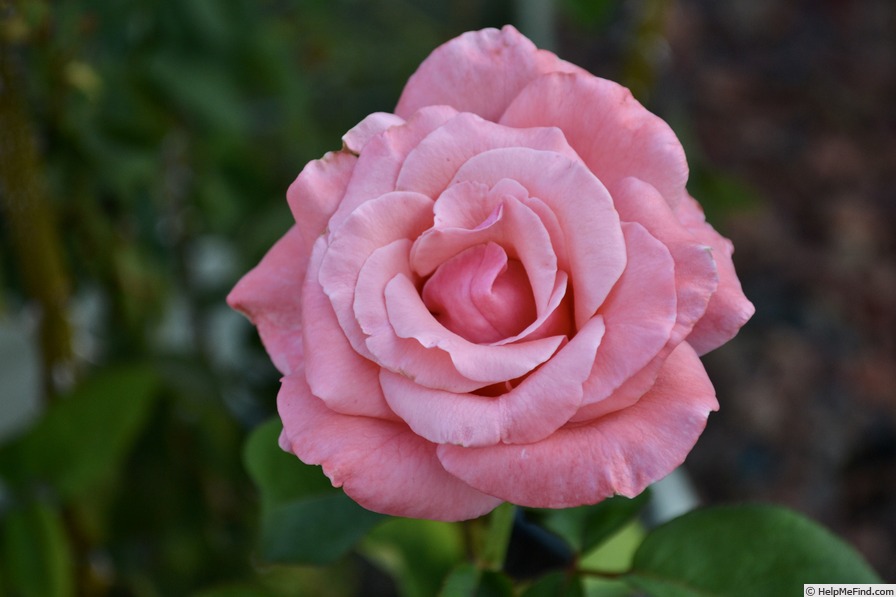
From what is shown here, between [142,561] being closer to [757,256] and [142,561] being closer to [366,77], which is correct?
[366,77]

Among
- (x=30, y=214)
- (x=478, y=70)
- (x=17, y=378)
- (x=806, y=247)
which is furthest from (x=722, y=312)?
(x=806, y=247)

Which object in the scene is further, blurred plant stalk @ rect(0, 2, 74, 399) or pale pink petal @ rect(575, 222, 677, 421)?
blurred plant stalk @ rect(0, 2, 74, 399)

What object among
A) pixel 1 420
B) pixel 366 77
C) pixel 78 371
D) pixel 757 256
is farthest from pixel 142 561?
pixel 757 256

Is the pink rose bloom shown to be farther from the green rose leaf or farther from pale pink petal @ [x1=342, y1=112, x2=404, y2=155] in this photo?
the green rose leaf

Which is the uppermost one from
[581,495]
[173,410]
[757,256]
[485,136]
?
[485,136]

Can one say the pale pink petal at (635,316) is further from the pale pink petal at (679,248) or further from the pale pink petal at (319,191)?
the pale pink petal at (319,191)

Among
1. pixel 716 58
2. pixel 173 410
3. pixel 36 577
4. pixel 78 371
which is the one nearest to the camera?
pixel 36 577

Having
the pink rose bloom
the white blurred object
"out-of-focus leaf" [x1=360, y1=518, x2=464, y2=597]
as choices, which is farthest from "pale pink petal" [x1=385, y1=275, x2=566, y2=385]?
the white blurred object
